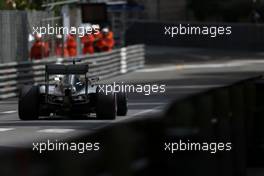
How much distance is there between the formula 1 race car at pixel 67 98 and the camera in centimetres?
1617

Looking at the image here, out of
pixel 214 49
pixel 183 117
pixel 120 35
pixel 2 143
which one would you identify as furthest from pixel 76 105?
pixel 120 35

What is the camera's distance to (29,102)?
55.6ft

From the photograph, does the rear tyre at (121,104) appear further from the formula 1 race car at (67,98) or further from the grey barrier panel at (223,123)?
the grey barrier panel at (223,123)

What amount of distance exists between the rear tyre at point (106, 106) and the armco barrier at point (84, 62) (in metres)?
3.77

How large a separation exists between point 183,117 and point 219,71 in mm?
32880

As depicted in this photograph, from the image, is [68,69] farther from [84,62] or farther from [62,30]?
[62,30]

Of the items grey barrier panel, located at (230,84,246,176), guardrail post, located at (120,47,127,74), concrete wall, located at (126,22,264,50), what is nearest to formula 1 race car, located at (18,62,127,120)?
grey barrier panel, located at (230,84,246,176)

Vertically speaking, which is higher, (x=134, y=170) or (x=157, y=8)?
(x=134, y=170)

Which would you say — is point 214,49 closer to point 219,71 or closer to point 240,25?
point 240,25

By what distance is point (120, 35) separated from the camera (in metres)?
62.8

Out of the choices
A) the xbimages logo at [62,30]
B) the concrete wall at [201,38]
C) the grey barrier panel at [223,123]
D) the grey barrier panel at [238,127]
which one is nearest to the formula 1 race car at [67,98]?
the grey barrier panel at [238,127]

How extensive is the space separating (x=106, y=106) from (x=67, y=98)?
693 mm

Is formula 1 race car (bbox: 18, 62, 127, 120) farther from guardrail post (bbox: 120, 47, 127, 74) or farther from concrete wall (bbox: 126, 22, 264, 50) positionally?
concrete wall (bbox: 126, 22, 264, 50)

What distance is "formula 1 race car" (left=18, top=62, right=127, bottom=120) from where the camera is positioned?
1617cm
